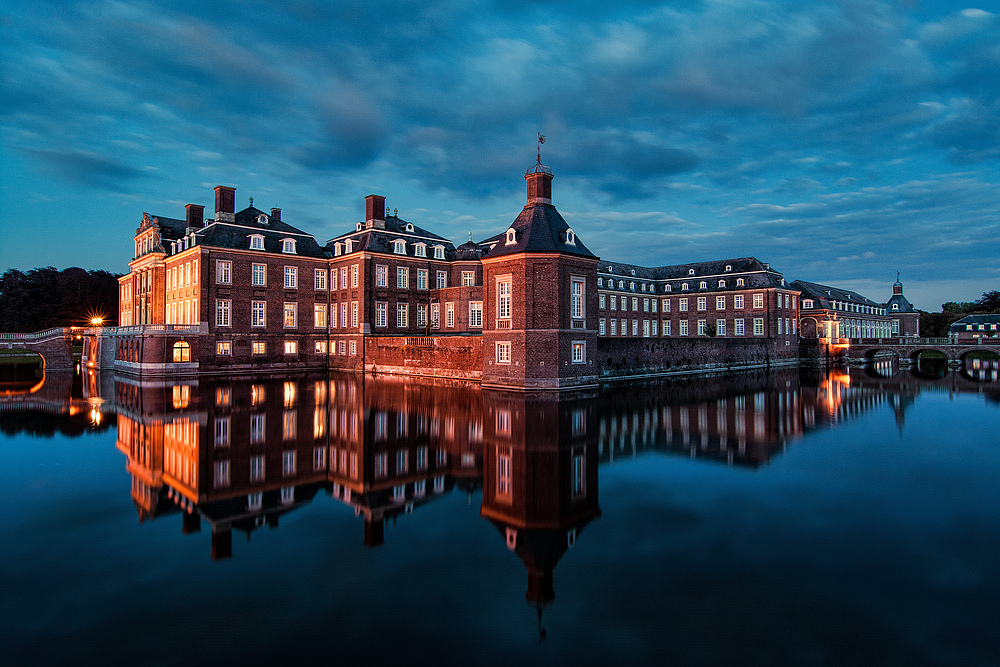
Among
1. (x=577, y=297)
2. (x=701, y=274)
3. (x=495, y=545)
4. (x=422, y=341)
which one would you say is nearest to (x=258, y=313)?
(x=422, y=341)

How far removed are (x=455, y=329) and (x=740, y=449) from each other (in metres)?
30.1

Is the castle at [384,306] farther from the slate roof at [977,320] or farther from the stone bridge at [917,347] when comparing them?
the slate roof at [977,320]

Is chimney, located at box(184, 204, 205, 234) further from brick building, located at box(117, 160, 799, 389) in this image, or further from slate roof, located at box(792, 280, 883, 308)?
slate roof, located at box(792, 280, 883, 308)

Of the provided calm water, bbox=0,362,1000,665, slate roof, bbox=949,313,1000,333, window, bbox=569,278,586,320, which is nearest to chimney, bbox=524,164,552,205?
window, bbox=569,278,586,320

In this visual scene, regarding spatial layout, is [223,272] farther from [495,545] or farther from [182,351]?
[495,545]

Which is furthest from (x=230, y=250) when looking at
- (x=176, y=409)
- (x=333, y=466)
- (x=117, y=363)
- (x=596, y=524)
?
(x=596, y=524)

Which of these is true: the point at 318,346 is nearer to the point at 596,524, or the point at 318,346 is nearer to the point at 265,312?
the point at 265,312

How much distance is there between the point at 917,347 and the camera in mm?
55562

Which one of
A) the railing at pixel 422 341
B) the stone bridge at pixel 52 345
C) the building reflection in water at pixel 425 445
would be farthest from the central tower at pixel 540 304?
the stone bridge at pixel 52 345

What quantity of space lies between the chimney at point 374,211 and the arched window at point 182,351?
15.9m

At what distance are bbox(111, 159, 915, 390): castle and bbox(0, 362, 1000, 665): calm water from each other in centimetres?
1195

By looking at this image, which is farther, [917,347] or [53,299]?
[53,299]

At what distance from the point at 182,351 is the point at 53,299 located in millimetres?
44684

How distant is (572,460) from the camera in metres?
12.3
